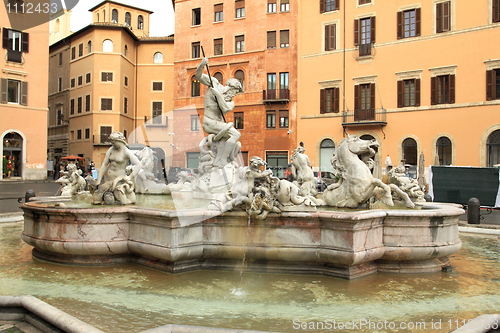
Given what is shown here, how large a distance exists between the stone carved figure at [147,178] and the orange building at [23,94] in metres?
24.6

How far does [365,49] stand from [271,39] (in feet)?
27.1

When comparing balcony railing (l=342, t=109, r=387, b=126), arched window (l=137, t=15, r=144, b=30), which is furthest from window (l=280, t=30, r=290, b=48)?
arched window (l=137, t=15, r=144, b=30)

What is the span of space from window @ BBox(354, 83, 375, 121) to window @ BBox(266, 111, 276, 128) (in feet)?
22.6

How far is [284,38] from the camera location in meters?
33.4

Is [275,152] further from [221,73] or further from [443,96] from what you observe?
[443,96]

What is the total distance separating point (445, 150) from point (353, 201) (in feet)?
77.3

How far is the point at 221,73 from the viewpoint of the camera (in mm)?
36125

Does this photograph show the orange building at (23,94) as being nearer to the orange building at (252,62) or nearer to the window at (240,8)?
the orange building at (252,62)

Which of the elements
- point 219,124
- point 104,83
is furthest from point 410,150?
point 104,83

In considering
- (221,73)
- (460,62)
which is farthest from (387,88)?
(221,73)

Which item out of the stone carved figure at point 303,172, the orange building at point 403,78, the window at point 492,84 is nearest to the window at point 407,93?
the orange building at point 403,78

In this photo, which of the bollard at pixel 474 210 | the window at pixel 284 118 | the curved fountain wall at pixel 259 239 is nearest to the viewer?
the curved fountain wall at pixel 259 239

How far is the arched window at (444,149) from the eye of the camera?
2631cm

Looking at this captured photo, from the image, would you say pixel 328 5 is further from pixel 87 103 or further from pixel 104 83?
pixel 87 103
